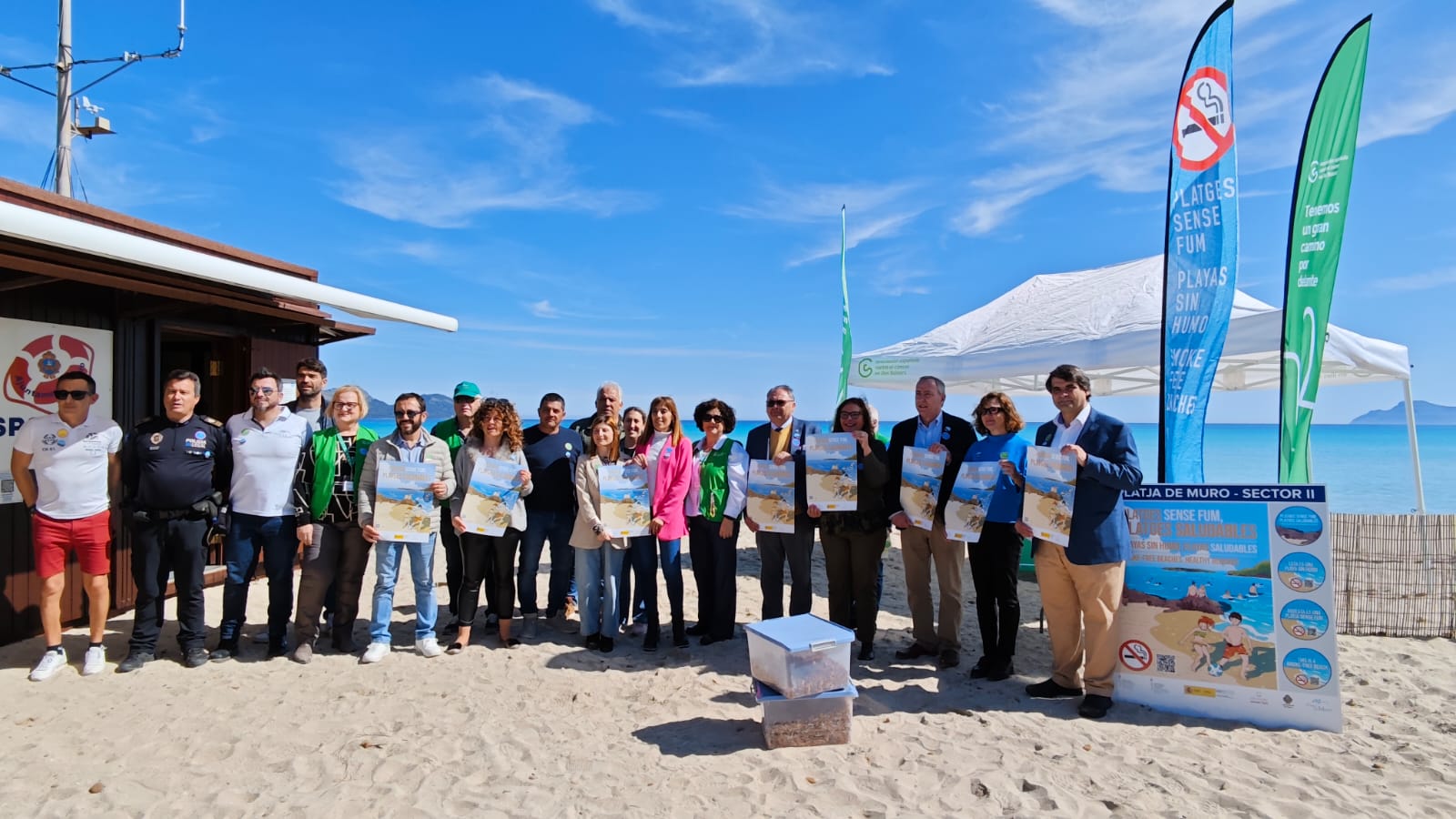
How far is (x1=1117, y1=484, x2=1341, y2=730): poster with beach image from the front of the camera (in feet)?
12.1

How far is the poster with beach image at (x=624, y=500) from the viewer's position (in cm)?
470

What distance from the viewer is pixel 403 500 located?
181 inches

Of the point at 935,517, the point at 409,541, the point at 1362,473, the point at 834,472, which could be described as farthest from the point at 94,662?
the point at 1362,473

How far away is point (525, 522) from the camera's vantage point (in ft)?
16.0

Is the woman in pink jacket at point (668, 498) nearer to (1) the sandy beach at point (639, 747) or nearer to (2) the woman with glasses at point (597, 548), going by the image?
(2) the woman with glasses at point (597, 548)

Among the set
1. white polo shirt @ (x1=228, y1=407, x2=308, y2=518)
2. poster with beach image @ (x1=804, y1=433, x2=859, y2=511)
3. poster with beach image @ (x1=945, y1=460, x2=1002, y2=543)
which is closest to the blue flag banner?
poster with beach image @ (x1=945, y1=460, x2=1002, y2=543)

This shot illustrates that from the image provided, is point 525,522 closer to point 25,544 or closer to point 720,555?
point 720,555

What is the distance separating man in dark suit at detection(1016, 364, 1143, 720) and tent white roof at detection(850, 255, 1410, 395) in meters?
3.18

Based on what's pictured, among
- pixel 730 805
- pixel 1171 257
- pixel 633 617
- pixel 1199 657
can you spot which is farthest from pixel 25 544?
pixel 1171 257

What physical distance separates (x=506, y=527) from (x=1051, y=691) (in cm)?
338

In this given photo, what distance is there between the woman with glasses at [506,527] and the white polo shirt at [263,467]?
1.00 metres

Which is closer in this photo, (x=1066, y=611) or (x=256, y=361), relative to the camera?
(x=1066, y=611)

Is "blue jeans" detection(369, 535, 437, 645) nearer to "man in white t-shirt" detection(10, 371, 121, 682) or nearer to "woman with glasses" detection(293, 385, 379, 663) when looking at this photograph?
"woman with glasses" detection(293, 385, 379, 663)

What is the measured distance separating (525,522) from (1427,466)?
5351 centimetres
